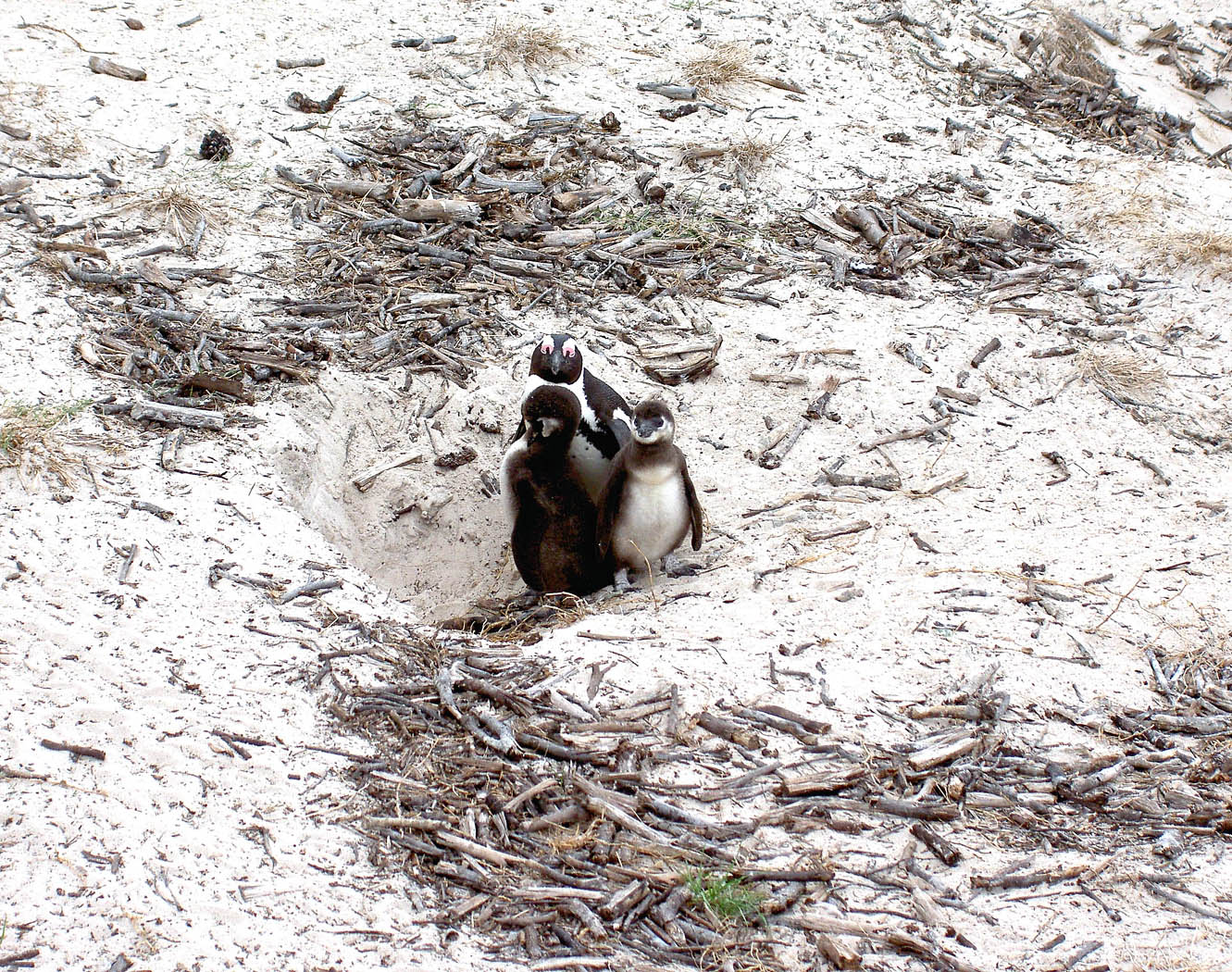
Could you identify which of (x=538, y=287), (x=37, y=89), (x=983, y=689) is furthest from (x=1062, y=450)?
(x=37, y=89)

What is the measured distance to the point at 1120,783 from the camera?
3664 mm

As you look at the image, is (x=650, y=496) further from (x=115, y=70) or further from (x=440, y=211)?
(x=115, y=70)

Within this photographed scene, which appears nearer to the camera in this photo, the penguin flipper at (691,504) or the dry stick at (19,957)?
the dry stick at (19,957)

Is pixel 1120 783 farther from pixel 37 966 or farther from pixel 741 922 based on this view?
pixel 37 966

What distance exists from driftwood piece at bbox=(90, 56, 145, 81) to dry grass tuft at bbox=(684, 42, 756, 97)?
3.84 metres

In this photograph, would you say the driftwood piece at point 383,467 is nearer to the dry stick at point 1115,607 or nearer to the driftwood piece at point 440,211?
the driftwood piece at point 440,211

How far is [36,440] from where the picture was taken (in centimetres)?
474

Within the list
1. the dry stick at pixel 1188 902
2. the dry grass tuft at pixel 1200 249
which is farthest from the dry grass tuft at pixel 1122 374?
the dry stick at pixel 1188 902

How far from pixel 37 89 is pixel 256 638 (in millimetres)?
5117

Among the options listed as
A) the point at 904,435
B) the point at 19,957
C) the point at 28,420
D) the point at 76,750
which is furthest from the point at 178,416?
the point at 904,435

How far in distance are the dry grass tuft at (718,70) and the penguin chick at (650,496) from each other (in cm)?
407

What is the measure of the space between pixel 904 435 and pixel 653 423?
1.60 metres

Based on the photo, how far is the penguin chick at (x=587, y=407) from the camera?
5.94 metres

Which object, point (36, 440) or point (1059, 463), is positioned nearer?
point (36, 440)
